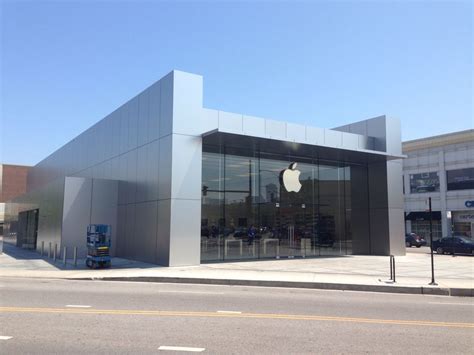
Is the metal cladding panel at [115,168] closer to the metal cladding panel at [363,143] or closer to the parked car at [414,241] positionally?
the metal cladding panel at [363,143]

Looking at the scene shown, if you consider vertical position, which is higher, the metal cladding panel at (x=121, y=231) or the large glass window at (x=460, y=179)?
the large glass window at (x=460, y=179)

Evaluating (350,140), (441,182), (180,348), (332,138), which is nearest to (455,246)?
(350,140)

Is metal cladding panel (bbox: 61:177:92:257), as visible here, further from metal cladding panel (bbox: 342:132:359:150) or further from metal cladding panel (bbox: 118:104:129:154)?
metal cladding panel (bbox: 342:132:359:150)

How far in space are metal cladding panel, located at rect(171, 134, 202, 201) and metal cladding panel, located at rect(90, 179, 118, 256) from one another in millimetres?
6943

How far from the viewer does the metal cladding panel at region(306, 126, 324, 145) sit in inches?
1010

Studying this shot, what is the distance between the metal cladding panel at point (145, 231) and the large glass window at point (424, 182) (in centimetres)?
4051

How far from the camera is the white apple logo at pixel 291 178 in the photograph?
2636cm

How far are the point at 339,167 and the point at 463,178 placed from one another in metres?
26.2

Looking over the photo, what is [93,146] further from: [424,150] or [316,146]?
[424,150]

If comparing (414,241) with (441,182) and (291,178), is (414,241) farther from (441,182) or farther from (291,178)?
(291,178)

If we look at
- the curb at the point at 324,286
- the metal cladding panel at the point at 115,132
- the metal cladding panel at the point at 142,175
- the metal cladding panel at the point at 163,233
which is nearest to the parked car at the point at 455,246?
the curb at the point at 324,286

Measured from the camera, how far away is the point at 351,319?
8.69m

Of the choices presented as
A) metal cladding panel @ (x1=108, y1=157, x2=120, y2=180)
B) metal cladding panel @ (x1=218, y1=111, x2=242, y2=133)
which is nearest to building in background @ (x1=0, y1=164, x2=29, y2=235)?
metal cladding panel @ (x1=108, y1=157, x2=120, y2=180)

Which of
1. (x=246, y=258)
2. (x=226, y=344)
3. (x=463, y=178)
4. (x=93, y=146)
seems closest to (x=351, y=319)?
(x=226, y=344)
